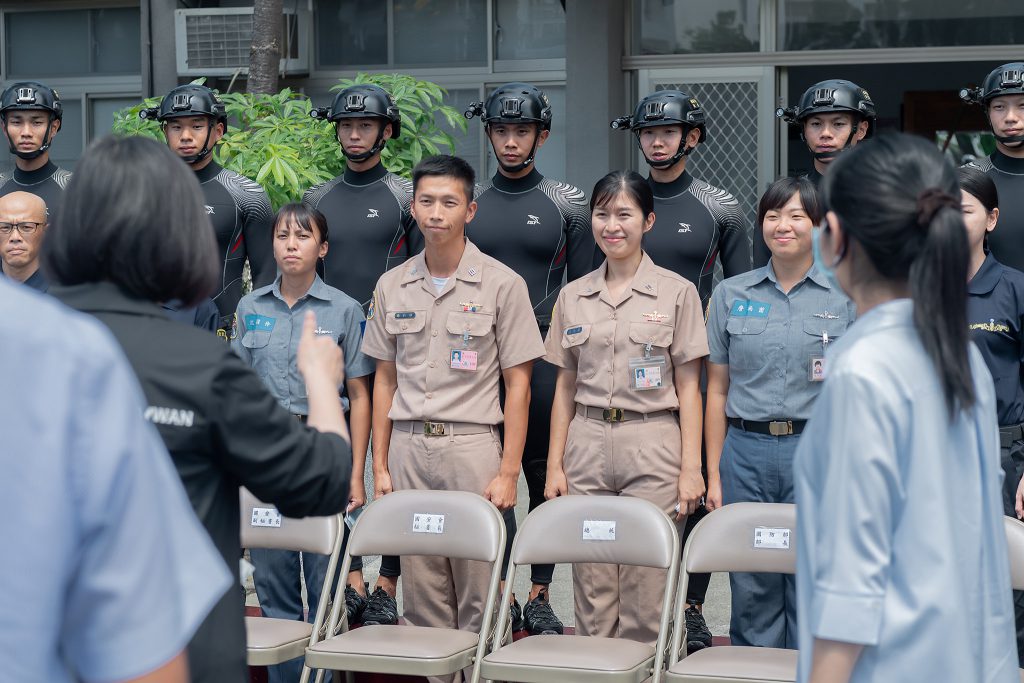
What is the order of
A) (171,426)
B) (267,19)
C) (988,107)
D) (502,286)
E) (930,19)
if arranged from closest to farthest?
(171,426) < (502,286) < (988,107) < (267,19) < (930,19)

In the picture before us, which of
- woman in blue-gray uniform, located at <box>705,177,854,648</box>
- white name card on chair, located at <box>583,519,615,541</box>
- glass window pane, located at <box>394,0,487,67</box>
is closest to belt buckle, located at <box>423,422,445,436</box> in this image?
white name card on chair, located at <box>583,519,615,541</box>

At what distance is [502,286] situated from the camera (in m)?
4.19

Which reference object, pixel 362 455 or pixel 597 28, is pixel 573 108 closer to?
pixel 597 28

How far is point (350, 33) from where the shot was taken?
9.17 m

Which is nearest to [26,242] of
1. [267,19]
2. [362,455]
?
[362,455]

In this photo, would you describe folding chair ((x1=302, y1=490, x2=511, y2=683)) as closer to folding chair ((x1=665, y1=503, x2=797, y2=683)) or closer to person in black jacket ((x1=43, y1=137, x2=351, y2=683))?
folding chair ((x1=665, y1=503, x2=797, y2=683))

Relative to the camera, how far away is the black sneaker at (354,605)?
438cm

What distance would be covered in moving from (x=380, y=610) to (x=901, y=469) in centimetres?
310

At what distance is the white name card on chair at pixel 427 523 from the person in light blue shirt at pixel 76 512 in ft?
9.07

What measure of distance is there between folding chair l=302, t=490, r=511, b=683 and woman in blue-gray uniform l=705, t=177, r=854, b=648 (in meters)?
0.83

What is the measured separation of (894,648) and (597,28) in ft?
23.2

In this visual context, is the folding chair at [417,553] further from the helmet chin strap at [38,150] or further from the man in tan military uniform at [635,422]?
the helmet chin strap at [38,150]

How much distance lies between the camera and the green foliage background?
5.62m

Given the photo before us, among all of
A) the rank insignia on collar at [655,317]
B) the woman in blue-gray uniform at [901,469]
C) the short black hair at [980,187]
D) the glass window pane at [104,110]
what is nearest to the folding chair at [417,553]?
the rank insignia on collar at [655,317]
